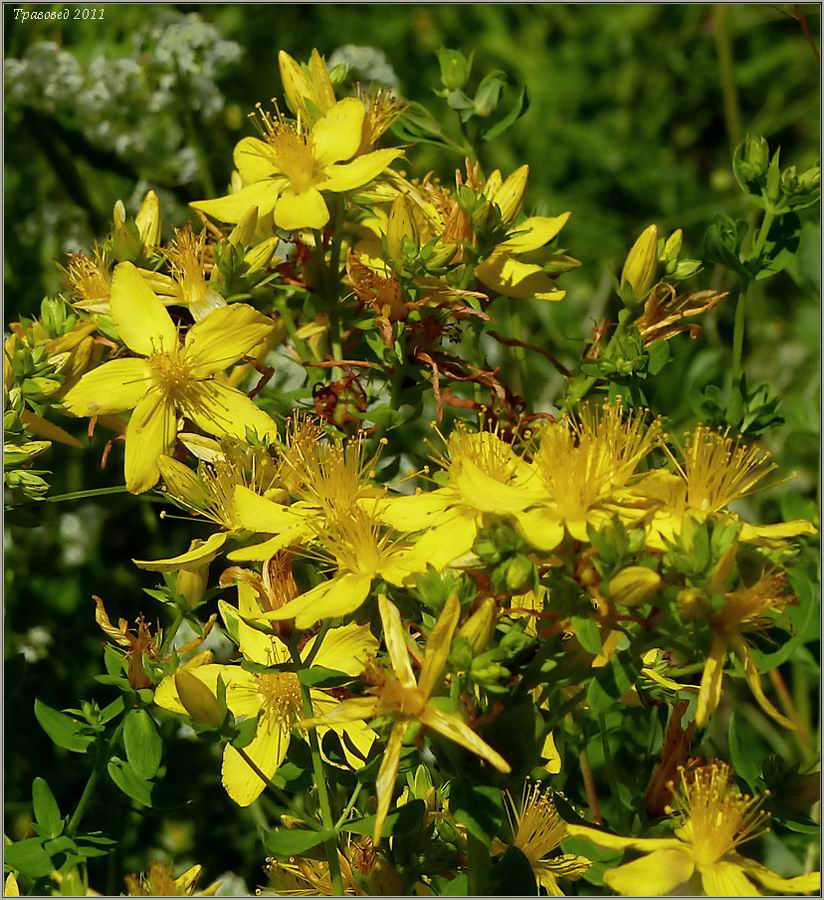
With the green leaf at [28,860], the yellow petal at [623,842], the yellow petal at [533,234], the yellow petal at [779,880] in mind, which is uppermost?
the yellow petal at [533,234]

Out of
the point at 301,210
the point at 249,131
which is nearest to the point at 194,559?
the point at 301,210

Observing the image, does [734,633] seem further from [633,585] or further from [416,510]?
[416,510]

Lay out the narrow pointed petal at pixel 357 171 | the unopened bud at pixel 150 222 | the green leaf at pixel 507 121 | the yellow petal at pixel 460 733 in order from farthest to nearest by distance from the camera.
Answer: the green leaf at pixel 507 121, the unopened bud at pixel 150 222, the narrow pointed petal at pixel 357 171, the yellow petal at pixel 460 733

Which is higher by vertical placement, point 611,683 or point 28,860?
point 611,683

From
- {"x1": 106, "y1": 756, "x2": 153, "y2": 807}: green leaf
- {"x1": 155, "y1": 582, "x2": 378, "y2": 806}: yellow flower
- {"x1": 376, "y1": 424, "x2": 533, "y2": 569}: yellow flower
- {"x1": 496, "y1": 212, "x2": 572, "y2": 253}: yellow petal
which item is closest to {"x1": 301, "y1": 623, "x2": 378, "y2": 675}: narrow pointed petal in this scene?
{"x1": 155, "y1": 582, "x2": 378, "y2": 806}: yellow flower

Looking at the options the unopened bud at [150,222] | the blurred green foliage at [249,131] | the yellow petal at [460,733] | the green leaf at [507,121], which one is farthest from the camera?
the blurred green foliage at [249,131]

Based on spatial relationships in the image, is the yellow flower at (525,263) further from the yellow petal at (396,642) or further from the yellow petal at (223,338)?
the yellow petal at (396,642)

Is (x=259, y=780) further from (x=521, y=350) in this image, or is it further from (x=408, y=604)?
(x=521, y=350)

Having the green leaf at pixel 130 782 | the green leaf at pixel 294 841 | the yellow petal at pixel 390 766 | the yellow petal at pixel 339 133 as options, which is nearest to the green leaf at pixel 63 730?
the green leaf at pixel 130 782
